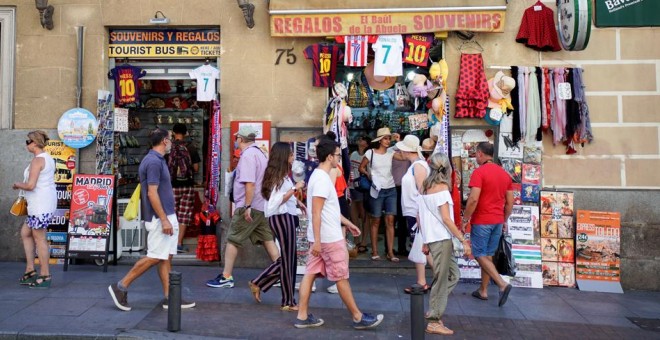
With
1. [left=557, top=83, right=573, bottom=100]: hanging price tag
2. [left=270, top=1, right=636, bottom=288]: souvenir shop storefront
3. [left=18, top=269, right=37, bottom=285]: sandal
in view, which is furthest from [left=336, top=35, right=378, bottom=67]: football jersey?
[left=18, top=269, right=37, bottom=285]: sandal

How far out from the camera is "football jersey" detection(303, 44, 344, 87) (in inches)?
355

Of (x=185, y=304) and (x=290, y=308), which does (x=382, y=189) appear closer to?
(x=290, y=308)

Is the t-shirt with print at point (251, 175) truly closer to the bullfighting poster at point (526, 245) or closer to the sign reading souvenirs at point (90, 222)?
the sign reading souvenirs at point (90, 222)

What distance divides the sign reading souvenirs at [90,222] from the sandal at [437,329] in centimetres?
489

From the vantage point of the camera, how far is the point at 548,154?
897 centimetres

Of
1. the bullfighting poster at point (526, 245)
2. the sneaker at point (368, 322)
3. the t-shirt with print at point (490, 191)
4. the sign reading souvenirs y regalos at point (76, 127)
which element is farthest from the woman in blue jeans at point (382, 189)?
the sign reading souvenirs y regalos at point (76, 127)

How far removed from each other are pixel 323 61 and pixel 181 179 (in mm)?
3120

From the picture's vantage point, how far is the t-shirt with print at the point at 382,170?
9250mm

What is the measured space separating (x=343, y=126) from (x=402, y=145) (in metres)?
1.31

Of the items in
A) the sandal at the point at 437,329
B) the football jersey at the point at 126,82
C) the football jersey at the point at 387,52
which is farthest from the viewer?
the football jersey at the point at 126,82

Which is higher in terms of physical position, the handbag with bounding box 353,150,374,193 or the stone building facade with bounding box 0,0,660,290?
the stone building facade with bounding box 0,0,660,290

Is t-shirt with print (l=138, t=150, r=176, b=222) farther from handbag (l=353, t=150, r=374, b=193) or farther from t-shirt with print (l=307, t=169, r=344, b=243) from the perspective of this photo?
handbag (l=353, t=150, r=374, b=193)

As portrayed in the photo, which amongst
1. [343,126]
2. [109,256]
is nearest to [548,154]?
[343,126]

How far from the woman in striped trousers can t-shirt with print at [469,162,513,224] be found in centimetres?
215
